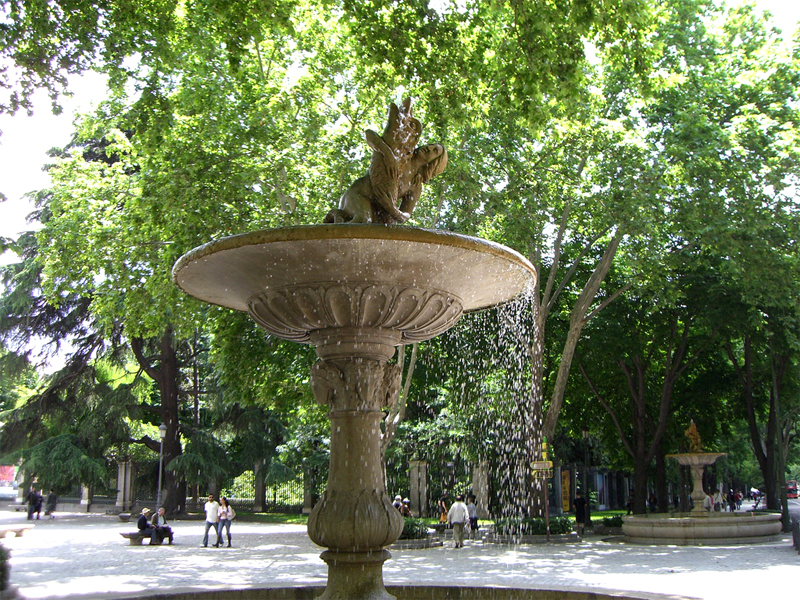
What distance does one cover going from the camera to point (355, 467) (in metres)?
6.31

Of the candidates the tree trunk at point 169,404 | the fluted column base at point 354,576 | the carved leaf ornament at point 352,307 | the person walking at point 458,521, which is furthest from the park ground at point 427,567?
the tree trunk at point 169,404

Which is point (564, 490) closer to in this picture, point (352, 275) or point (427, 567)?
point (427, 567)

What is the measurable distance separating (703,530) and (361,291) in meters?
16.2

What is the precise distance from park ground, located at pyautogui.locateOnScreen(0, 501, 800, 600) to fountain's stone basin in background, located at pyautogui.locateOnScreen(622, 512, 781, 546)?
0.66m

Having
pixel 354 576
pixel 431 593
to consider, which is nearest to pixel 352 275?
pixel 354 576

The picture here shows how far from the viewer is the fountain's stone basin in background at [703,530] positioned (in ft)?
62.5

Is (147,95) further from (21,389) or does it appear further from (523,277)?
(21,389)

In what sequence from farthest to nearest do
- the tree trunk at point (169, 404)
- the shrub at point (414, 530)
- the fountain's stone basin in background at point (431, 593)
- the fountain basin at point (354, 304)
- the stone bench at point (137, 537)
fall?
the tree trunk at point (169, 404)
the shrub at point (414, 530)
the stone bench at point (137, 537)
the fountain's stone basin in background at point (431, 593)
the fountain basin at point (354, 304)

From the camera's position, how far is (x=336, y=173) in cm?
1602

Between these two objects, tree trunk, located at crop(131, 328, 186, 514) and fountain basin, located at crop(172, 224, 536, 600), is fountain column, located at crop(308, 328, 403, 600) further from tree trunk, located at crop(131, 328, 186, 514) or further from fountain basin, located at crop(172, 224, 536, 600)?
tree trunk, located at crop(131, 328, 186, 514)

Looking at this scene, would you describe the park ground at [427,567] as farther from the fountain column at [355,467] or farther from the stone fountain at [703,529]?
the fountain column at [355,467]

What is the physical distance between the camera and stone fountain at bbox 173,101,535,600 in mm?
5637

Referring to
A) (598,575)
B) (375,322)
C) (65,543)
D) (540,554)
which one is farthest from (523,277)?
(65,543)

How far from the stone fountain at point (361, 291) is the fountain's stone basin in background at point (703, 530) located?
14827mm
